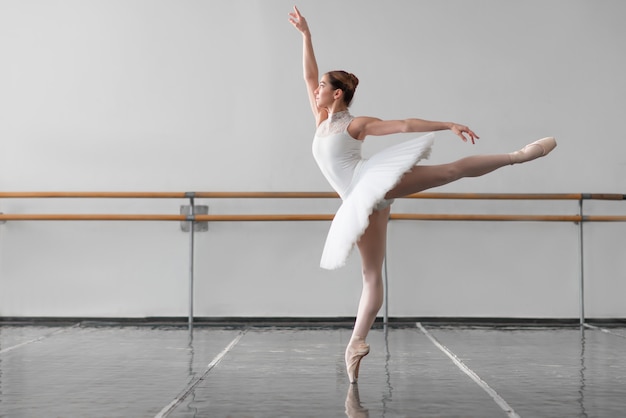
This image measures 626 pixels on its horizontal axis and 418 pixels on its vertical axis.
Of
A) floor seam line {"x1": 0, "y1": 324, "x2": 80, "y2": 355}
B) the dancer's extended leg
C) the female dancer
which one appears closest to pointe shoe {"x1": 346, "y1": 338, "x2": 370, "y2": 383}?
the female dancer

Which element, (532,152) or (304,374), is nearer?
(532,152)

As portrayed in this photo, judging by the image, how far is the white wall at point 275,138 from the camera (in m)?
6.28

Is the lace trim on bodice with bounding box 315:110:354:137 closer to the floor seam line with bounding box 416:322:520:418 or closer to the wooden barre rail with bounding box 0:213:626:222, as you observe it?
the floor seam line with bounding box 416:322:520:418

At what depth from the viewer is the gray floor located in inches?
111

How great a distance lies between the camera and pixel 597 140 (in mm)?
6398

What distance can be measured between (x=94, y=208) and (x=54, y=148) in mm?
506

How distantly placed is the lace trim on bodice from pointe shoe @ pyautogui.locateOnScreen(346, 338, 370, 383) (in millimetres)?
777

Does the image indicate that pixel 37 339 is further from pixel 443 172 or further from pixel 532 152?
pixel 532 152

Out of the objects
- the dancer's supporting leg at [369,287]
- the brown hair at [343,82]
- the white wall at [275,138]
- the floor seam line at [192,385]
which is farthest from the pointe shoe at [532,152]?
the white wall at [275,138]

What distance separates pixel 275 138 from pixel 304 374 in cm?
296

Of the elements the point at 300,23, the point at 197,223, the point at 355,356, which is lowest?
the point at 355,356

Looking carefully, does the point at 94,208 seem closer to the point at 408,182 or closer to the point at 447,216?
the point at 447,216

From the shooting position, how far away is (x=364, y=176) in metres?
3.35

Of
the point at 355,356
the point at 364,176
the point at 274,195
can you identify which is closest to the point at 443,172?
the point at 364,176
